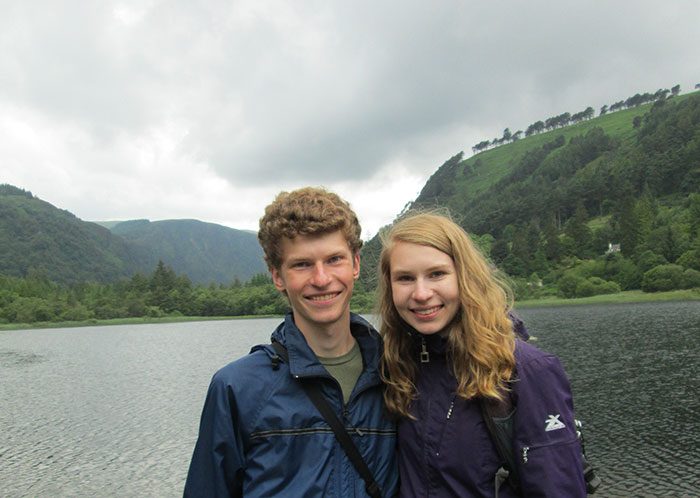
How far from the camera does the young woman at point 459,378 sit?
3.53 m

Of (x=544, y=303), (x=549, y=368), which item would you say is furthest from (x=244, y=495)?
(x=544, y=303)

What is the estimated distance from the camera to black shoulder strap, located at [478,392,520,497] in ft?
11.9

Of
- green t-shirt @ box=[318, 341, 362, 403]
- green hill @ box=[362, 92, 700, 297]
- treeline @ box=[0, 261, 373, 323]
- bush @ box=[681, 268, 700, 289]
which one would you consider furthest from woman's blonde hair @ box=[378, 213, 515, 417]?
treeline @ box=[0, 261, 373, 323]

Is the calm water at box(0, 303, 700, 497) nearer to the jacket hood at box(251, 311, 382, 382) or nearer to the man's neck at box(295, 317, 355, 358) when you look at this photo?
the jacket hood at box(251, 311, 382, 382)

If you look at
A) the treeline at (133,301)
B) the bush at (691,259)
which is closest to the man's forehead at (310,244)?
the bush at (691,259)

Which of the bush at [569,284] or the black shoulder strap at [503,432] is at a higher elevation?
the bush at [569,284]

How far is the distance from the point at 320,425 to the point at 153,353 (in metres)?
77.5

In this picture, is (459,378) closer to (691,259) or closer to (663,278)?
(663,278)

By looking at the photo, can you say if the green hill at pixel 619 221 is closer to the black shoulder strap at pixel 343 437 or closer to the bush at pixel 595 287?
the bush at pixel 595 287

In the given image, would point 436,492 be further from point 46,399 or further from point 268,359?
point 46,399

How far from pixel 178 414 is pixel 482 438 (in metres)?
37.0

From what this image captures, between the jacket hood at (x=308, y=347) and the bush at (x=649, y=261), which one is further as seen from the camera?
the bush at (x=649, y=261)

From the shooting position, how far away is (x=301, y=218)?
4.04 meters

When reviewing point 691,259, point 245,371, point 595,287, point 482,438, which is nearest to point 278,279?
point 245,371
